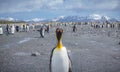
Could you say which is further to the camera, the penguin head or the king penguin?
the king penguin

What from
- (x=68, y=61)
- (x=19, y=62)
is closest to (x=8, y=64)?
(x=19, y=62)

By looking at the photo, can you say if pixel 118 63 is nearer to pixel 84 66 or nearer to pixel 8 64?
pixel 84 66

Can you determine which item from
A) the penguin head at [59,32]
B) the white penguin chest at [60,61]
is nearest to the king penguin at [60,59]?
the white penguin chest at [60,61]

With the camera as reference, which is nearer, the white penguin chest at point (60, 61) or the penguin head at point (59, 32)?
the penguin head at point (59, 32)

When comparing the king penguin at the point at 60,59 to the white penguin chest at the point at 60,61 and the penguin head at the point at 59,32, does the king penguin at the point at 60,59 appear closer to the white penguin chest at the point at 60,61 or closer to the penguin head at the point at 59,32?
the white penguin chest at the point at 60,61

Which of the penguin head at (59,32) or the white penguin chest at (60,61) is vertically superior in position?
the penguin head at (59,32)

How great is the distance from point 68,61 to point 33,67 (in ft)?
14.8

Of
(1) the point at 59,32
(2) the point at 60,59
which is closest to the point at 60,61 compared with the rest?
(2) the point at 60,59

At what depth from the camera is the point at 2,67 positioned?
9.50 meters

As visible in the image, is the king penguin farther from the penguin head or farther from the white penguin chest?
the penguin head

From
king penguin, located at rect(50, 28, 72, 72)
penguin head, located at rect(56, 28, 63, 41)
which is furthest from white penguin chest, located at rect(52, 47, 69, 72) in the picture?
penguin head, located at rect(56, 28, 63, 41)

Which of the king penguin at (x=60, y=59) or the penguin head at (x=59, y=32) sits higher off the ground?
the penguin head at (x=59, y=32)

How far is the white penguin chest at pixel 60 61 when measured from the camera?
4973mm

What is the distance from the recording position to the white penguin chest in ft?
16.3
